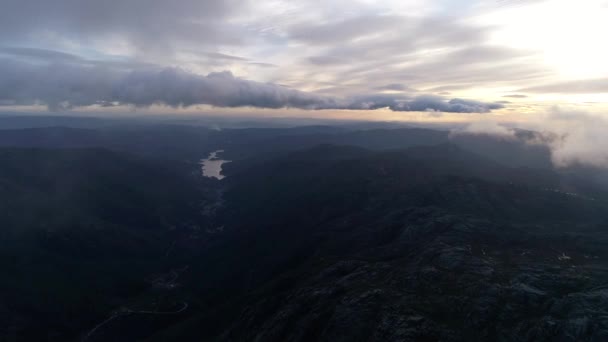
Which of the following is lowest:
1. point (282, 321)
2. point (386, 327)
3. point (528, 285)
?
point (282, 321)

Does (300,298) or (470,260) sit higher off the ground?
(470,260)

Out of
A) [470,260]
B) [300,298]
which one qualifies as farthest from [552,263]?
[300,298]

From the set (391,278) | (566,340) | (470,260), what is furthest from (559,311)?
(391,278)

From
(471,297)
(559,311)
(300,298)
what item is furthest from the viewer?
(300,298)

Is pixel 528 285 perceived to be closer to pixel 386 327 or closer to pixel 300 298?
pixel 386 327

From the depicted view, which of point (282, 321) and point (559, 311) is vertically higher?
point (559, 311)

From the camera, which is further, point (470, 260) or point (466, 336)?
point (470, 260)

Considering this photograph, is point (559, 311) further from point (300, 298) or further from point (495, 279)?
point (300, 298)

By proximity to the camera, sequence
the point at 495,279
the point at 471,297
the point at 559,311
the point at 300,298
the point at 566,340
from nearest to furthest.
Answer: the point at 566,340 → the point at 559,311 → the point at 471,297 → the point at 495,279 → the point at 300,298

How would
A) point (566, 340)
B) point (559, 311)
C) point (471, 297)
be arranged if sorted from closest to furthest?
point (566, 340) → point (559, 311) → point (471, 297)
